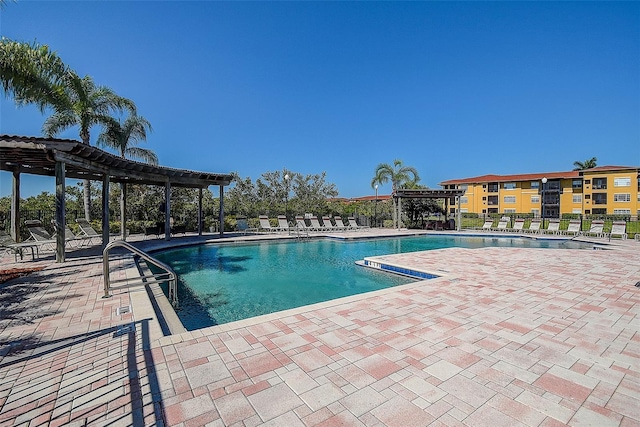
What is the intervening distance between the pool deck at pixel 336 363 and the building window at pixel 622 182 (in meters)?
47.1

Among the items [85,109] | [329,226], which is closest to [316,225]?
[329,226]

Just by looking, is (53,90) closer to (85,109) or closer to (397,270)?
(85,109)

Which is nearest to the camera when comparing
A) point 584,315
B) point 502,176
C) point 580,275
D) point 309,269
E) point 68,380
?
point 68,380

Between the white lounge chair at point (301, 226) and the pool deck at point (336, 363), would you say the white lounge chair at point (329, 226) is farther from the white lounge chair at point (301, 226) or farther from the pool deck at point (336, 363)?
the pool deck at point (336, 363)

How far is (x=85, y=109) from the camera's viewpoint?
1429 cm

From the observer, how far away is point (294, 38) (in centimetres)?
1614

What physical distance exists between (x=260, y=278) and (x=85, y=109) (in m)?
13.5

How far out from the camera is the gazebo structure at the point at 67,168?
279 inches

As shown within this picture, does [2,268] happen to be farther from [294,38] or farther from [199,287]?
[294,38]

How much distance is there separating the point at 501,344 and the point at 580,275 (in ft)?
16.9

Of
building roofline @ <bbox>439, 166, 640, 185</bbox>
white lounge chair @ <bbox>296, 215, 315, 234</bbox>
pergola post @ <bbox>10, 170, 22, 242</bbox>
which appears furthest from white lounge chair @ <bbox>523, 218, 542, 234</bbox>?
building roofline @ <bbox>439, 166, 640, 185</bbox>

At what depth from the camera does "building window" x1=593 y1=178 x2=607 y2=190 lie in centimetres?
3891

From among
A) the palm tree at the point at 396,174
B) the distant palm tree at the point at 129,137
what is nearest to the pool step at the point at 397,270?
the distant palm tree at the point at 129,137

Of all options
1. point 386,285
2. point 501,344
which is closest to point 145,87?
point 386,285
